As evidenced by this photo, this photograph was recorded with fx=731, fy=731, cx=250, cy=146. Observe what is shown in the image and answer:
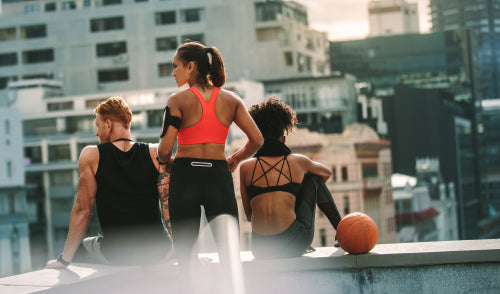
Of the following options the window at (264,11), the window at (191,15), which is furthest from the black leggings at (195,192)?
the window at (191,15)

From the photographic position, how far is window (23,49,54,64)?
76.4 meters

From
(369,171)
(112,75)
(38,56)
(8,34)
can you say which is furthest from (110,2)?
(369,171)

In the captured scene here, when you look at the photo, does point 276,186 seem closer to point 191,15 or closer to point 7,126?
point 7,126

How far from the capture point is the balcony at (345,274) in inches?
193

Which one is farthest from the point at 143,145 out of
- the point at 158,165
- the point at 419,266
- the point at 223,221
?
the point at 419,266

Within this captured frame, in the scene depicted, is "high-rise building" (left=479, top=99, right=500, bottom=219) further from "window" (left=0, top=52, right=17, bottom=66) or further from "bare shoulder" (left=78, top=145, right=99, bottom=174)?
"bare shoulder" (left=78, top=145, right=99, bottom=174)

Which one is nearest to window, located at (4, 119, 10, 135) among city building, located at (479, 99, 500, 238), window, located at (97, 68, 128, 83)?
window, located at (97, 68, 128, 83)

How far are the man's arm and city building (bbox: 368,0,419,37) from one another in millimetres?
124822

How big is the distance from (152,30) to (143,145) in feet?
235

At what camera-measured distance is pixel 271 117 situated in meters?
5.60

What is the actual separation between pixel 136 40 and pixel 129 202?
72382mm

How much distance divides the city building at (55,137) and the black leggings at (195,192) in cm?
6533

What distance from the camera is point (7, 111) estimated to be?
224ft

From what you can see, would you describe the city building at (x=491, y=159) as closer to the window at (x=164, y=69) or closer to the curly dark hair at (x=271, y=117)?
the window at (x=164, y=69)
